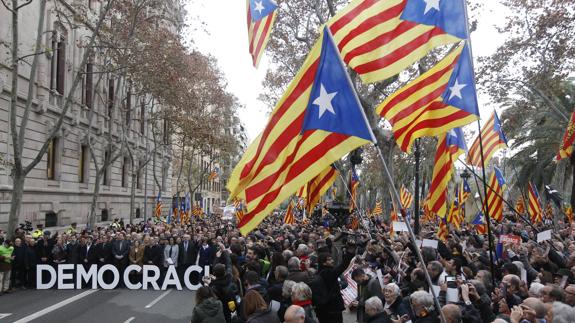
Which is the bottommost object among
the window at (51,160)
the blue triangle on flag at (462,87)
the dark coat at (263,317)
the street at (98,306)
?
the street at (98,306)

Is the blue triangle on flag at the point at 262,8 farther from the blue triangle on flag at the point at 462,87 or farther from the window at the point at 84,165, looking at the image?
the window at the point at 84,165

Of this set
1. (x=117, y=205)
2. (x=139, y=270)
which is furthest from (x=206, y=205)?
(x=139, y=270)

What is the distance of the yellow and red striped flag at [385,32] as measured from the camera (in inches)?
288

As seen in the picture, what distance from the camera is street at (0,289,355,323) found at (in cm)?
1125

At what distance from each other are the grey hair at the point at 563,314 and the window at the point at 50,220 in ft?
83.3

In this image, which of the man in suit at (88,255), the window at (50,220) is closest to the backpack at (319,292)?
the man in suit at (88,255)

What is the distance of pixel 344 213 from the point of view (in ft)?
46.4

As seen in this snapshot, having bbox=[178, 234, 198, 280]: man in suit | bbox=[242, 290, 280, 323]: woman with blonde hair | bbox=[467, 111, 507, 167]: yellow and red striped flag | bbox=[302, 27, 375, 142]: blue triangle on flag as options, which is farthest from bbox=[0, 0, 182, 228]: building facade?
bbox=[242, 290, 280, 323]: woman with blonde hair

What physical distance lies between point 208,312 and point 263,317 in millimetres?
977

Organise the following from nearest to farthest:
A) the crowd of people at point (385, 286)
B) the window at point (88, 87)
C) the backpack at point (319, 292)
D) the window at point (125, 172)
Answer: the crowd of people at point (385, 286), the backpack at point (319, 292), the window at point (88, 87), the window at point (125, 172)

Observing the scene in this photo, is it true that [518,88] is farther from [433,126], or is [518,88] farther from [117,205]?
[117,205]

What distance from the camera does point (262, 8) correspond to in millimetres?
10445

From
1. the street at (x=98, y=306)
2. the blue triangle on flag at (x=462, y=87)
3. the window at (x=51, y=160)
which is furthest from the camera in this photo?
the window at (x=51, y=160)

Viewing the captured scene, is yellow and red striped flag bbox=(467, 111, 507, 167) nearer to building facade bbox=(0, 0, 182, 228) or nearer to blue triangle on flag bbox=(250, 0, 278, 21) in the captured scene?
blue triangle on flag bbox=(250, 0, 278, 21)
